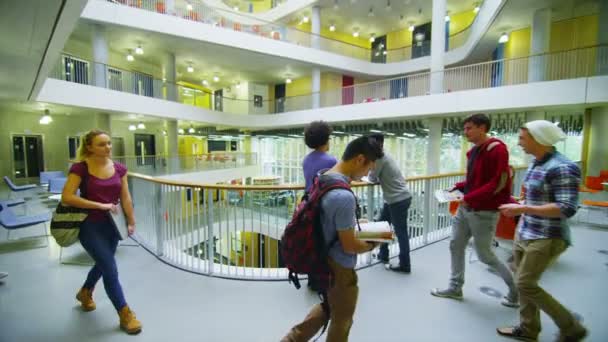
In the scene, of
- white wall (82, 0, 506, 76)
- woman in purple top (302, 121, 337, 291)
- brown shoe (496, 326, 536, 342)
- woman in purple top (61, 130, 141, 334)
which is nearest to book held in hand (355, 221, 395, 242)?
woman in purple top (302, 121, 337, 291)

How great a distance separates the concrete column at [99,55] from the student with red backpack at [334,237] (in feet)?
39.2

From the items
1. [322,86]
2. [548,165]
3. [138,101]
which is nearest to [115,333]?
[548,165]

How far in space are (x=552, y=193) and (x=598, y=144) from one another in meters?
10.9

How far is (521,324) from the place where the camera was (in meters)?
2.21

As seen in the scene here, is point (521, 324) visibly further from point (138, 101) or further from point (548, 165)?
point (138, 101)

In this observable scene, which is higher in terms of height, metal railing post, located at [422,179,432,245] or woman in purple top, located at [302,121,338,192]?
woman in purple top, located at [302,121,338,192]

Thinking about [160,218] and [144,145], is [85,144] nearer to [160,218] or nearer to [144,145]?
[160,218]

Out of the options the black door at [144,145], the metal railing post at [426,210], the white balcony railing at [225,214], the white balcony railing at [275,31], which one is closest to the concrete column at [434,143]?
the white balcony railing at [275,31]

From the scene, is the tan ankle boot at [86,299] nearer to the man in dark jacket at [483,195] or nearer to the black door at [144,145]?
the man in dark jacket at [483,195]

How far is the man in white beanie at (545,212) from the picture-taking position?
185 centimetres

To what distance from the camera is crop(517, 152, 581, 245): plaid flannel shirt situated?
1826mm

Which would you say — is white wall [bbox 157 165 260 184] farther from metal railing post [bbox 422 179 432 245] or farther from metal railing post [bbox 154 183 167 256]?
metal railing post [bbox 422 179 432 245]

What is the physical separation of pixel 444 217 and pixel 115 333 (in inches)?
196

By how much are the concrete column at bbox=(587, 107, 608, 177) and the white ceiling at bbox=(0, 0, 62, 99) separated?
13.8 meters
